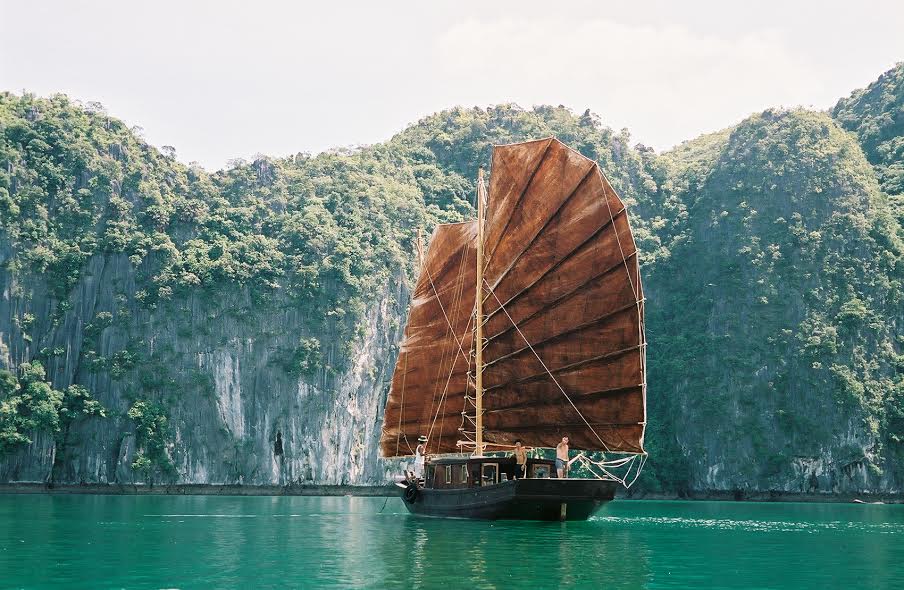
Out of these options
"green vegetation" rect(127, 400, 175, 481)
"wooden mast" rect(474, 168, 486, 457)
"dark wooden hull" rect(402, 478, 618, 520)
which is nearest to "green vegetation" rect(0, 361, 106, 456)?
"green vegetation" rect(127, 400, 175, 481)

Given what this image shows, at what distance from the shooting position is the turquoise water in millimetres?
15484

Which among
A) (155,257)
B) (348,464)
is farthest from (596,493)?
(155,257)

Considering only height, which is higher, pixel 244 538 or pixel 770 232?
pixel 770 232

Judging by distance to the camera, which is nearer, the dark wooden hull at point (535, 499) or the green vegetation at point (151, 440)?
the dark wooden hull at point (535, 499)

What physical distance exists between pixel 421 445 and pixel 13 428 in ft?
105

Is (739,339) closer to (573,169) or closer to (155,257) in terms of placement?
(155,257)

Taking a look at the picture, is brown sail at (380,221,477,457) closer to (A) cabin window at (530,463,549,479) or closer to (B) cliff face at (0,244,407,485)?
(A) cabin window at (530,463,549,479)

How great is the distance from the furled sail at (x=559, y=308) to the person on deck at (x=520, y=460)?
33.5 inches

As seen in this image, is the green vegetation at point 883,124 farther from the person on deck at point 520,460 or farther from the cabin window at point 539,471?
the person on deck at point 520,460

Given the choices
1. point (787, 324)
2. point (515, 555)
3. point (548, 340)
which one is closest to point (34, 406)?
point (548, 340)

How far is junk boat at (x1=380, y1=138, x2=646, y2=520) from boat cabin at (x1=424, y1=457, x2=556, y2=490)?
1.3 inches

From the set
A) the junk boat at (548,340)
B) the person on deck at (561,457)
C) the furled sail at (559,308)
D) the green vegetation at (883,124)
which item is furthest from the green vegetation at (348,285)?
the person on deck at (561,457)

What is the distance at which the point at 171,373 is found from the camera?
6066 cm

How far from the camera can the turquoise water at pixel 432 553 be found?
15.5 metres
